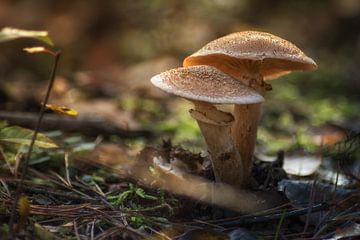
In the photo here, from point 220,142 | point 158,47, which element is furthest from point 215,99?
point 158,47

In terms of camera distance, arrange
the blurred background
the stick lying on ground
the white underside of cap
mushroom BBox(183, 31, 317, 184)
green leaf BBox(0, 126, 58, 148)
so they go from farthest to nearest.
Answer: the blurred background
the stick lying on ground
green leaf BBox(0, 126, 58, 148)
mushroom BBox(183, 31, 317, 184)
the white underside of cap

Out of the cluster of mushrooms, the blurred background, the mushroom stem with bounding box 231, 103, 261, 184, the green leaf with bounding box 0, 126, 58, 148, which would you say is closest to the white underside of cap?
the cluster of mushrooms

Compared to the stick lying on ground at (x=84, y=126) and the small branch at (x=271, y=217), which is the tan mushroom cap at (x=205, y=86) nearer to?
the small branch at (x=271, y=217)

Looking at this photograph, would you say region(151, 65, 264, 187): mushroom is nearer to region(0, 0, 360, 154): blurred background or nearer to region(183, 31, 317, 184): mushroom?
region(183, 31, 317, 184): mushroom

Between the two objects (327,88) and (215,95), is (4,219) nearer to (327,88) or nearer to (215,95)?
(215,95)

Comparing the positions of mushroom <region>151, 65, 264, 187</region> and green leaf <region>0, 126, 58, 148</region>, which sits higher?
mushroom <region>151, 65, 264, 187</region>

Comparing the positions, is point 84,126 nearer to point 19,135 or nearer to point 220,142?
point 19,135
